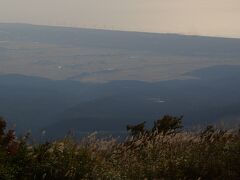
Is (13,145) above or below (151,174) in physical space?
above

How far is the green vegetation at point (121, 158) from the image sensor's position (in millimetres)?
8664

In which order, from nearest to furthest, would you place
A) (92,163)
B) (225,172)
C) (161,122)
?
(92,163) < (225,172) < (161,122)

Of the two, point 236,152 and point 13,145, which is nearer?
point 13,145

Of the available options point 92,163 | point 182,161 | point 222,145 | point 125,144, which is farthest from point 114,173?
point 222,145

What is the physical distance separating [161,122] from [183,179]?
16.2ft

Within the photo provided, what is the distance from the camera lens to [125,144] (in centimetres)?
1177

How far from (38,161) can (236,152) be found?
14.7 feet

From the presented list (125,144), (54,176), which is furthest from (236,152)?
(54,176)

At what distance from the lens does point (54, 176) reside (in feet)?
28.5

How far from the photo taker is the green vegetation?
341 inches

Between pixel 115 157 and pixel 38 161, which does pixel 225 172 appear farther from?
pixel 38 161

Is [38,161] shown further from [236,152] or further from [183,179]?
[236,152]

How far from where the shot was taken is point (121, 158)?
10336 millimetres

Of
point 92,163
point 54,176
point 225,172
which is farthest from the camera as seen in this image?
point 225,172
